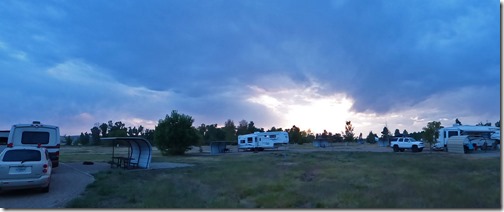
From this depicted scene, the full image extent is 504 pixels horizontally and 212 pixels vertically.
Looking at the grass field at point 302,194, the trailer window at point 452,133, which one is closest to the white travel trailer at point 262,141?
the trailer window at point 452,133

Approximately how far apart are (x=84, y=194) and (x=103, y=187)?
4.14ft

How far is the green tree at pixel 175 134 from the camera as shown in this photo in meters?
39.1

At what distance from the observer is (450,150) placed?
124 feet

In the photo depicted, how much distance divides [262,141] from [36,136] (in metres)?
34.2

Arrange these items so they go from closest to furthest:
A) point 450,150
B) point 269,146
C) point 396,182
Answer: point 396,182, point 450,150, point 269,146

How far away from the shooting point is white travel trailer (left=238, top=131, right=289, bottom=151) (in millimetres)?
50375

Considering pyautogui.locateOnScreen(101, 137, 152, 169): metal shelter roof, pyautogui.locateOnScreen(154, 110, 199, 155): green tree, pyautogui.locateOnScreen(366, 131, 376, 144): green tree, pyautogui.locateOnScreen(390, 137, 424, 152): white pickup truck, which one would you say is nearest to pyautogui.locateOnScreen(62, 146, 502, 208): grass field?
pyautogui.locateOnScreen(101, 137, 152, 169): metal shelter roof

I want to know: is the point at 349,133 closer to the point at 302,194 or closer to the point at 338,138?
the point at 338,138

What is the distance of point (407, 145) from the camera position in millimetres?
40875

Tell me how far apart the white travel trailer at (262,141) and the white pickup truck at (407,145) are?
1535 cm

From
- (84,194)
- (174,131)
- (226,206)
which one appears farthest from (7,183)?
(174,131)

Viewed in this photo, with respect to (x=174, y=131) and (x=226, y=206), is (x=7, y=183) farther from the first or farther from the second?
(x=174, y=131)

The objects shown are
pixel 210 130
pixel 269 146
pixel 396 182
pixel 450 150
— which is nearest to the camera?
pixel 396 182

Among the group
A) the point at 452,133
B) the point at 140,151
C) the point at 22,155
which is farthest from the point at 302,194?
the point at 452,133
